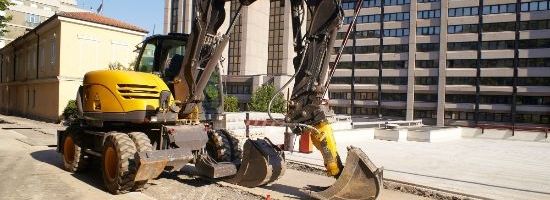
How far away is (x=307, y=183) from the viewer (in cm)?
1031

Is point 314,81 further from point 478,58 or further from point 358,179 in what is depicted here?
point 478,58

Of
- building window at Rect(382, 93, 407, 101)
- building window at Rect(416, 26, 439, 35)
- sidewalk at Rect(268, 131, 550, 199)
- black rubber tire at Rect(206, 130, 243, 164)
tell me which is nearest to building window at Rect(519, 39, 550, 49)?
building window at Rect(416, 26, 439, 35)

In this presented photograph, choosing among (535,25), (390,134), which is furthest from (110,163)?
(535,25)

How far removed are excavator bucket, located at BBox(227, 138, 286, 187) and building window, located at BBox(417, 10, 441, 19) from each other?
2430 inches

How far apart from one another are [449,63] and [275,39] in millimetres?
25912

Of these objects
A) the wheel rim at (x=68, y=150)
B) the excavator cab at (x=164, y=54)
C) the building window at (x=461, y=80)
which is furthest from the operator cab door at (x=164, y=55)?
the building window at (x=461, y=80)

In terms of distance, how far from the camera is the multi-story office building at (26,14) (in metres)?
62.7

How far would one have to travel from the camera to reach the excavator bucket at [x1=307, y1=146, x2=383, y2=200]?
7.18 m

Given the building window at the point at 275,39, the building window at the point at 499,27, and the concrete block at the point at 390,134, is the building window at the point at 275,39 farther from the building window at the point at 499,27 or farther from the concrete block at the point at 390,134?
the concrete block at the point at 390,134

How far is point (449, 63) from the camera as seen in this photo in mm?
63125

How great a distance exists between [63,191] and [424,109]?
6230 cm

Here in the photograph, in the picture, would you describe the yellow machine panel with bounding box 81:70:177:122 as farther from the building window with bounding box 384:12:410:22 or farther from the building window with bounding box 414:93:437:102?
the building window with bounding box 384:12:410:22

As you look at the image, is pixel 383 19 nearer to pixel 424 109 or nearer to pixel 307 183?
pixel 424 109

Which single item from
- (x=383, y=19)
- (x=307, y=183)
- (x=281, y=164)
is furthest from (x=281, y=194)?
(x=383, y=19)
